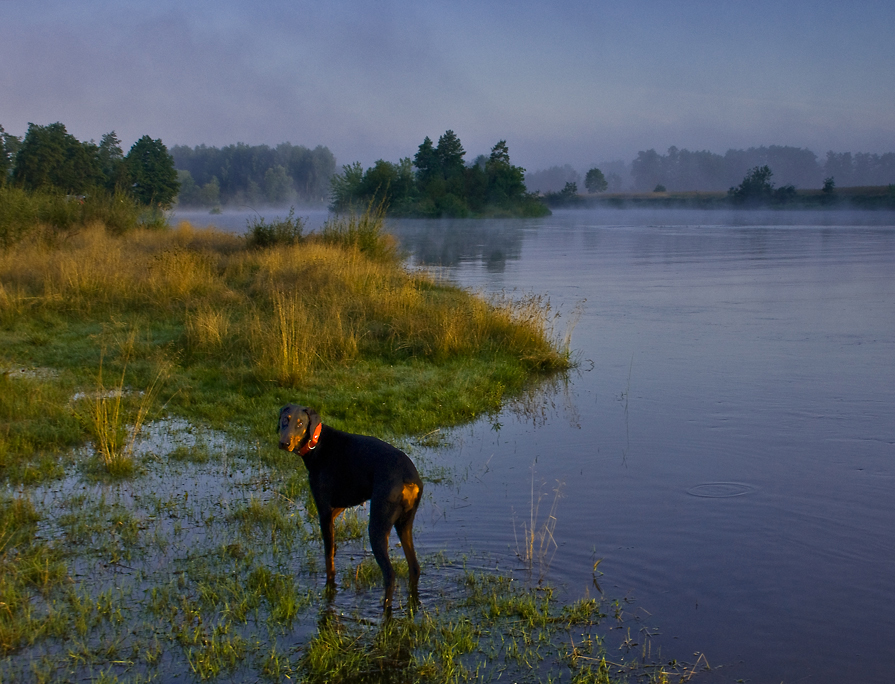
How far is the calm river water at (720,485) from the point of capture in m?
4.70

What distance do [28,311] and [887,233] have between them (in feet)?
155

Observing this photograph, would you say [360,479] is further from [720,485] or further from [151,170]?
[151,170]

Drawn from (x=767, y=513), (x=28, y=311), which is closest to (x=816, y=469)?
(x=767, y=513)

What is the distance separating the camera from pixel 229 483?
22.1 feet

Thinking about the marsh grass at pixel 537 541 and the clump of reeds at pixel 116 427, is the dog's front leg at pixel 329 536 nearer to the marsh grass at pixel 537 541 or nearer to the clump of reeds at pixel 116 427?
the marsh grass at pixel 537 541

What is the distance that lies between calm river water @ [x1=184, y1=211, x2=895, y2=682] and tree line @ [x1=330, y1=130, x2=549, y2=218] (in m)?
69.2

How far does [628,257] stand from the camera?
32188mm

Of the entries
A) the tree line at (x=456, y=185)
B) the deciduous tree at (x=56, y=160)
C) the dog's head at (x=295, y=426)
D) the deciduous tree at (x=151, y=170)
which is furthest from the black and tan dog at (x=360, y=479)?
the tree line at (x=456, y=185)

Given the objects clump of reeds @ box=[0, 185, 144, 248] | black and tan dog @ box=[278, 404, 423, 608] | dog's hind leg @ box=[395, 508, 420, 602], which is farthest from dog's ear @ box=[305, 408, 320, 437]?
clump of reeds @ box=[0, 185, 144, 248]

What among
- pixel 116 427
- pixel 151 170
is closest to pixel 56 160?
pixel 151 170

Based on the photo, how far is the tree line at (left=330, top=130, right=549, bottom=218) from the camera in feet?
275

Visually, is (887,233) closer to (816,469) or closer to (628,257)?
(628,257)

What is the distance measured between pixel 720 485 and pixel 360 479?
383 centimetres

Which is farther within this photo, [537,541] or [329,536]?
[537,541]
